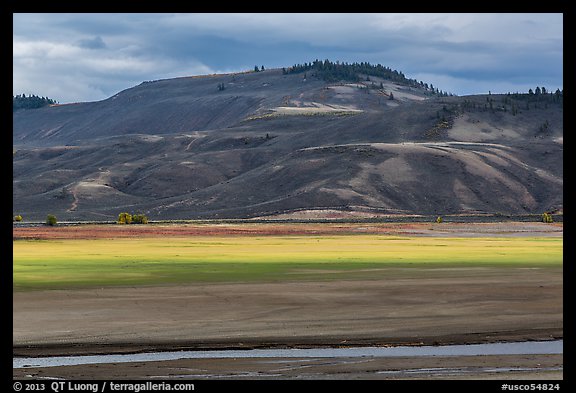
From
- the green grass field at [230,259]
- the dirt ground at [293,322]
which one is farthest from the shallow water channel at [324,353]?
the green grass field at [230,259]

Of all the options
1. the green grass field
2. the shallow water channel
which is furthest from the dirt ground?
the green grass field

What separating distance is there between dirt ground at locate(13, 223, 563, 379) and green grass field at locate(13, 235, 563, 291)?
13.6 feet

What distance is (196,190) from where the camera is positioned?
19850cm

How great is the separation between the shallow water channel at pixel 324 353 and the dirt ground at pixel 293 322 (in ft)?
1.87

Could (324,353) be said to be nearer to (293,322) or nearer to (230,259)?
(293,322)

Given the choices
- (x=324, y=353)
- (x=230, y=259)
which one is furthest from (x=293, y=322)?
(x=230, y=259)

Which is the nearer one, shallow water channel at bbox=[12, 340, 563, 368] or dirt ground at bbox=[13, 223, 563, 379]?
dirt ground at bbox=[13, 223, 563, 379]

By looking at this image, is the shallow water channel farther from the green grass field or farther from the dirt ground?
the green grass field

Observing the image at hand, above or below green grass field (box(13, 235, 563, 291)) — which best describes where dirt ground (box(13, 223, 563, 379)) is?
above

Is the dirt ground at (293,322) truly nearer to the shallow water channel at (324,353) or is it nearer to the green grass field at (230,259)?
the shallow water channel at (324,353)

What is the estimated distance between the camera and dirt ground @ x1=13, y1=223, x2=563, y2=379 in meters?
19.3

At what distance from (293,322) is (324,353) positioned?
187 inches
